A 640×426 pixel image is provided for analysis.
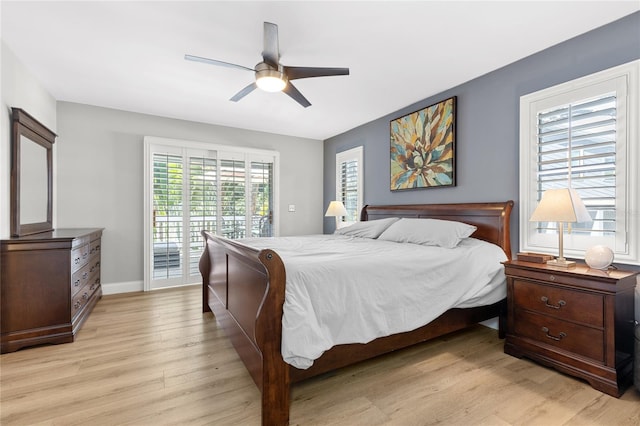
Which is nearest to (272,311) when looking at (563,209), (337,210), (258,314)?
(258,314)

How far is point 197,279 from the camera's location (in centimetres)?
469

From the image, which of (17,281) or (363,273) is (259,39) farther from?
(17,281)

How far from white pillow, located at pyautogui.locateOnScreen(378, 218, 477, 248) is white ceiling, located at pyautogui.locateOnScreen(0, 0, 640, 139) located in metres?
1.55

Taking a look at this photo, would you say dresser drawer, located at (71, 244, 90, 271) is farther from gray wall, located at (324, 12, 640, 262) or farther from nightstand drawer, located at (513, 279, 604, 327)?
nightstand drawer, located at (513, 279, 604, 327)

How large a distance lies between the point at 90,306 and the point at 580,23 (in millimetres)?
5285

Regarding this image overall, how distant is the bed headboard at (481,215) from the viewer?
284 cm

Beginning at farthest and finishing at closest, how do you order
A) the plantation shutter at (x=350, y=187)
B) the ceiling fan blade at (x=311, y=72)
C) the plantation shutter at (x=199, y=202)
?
the plantation shutter at (x=350, y=187) → the plantation shutter at (x=199, y=202) → the ceiling fan blade at (x=311, y=72)

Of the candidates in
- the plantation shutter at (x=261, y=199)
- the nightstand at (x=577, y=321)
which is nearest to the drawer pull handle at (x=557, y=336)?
the nightstand at (x=577, y=321)

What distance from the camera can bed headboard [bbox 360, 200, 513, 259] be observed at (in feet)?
9.32

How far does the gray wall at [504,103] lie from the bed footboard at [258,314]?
244cm

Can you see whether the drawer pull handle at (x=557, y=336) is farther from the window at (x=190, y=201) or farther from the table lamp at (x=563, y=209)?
the window at (x=190, y=201)

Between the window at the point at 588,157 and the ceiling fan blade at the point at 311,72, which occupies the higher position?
the ceiling fan blade at the point at 311,72

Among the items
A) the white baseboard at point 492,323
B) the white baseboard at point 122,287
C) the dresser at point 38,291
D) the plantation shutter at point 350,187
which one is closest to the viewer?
the dresser at point 38,291

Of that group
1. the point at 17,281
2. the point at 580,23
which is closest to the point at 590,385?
the point at 580,23
